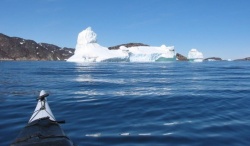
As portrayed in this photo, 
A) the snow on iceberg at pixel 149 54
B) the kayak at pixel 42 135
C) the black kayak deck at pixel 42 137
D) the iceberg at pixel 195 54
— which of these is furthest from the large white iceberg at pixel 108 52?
the black kayak deck at pixel 42 137

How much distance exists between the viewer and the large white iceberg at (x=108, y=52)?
419ft

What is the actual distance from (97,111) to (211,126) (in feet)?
16.1

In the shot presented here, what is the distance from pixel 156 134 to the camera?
8.38 m

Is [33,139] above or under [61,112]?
above

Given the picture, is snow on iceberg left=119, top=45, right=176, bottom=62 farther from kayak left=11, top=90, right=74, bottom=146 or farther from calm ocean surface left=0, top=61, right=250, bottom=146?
kayak left=11, top=90, right=74, bottom=146

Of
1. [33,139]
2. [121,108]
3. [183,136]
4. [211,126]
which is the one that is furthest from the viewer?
[121,108]

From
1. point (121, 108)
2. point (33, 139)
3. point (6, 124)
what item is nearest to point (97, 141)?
point (33, 139)

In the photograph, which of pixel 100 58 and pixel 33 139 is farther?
pixel 100 58

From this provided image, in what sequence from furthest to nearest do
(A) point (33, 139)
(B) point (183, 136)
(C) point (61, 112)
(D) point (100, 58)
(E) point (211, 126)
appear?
(D) point (100, 58)
(C) point (61, 112)
(E) point (211, 126)
(B) point (183, 136)
(A) point (33, 139)

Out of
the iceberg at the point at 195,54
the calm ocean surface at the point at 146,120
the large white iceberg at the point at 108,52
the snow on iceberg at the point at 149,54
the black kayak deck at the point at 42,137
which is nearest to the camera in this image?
the black kayak deck at the point at 42,137

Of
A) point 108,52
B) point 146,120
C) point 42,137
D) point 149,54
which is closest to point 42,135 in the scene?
point 42,137

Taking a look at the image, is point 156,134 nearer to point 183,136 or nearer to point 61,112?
point 183,136

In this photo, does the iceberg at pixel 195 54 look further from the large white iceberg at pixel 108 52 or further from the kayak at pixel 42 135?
the kayak at pixel 42 135

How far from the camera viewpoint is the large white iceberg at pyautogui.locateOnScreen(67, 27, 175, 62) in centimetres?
12756
